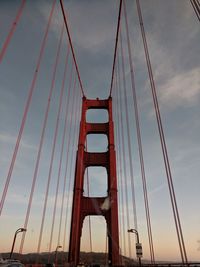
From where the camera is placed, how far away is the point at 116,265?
48.9 feet

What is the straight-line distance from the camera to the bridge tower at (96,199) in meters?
16.2

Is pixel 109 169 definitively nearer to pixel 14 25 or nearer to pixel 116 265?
Answer: pixel 116 265

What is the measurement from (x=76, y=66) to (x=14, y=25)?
20297mm

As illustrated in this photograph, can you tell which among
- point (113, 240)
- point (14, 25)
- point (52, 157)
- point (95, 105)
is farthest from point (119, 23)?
point (113, 240)

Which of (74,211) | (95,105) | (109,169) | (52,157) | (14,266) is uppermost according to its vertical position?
(95,105)

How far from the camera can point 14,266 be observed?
7613 mm

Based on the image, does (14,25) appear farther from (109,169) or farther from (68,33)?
(109,169)

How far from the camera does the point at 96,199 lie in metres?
19.1

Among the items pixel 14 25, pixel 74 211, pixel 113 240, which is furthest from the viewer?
pixel 74 211

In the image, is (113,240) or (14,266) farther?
(113,240)

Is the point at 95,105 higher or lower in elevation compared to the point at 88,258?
higher

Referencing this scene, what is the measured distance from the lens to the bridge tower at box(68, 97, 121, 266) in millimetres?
16156

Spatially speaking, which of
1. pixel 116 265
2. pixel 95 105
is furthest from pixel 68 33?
pixel 116 265

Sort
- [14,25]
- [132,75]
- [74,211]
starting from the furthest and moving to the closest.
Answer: [74,211], [132,75], [14,25]
